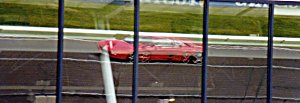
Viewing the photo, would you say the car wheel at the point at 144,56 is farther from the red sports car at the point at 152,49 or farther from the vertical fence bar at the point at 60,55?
the vertical fence bar at the point at 60,55

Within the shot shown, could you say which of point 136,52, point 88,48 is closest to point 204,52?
point 136,52

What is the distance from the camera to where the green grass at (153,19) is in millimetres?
5844

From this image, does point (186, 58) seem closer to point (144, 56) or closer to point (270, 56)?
point (144, 56)

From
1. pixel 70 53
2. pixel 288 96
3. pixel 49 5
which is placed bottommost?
pixel 288 96

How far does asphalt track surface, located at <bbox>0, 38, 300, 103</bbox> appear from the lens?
5.78 metres

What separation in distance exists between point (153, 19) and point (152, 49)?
0.33 meters

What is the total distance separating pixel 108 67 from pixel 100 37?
0.33 metres

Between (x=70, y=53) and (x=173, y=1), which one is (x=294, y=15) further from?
(x=70, y=53)

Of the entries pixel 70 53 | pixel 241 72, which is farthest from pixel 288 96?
pixel 70 53

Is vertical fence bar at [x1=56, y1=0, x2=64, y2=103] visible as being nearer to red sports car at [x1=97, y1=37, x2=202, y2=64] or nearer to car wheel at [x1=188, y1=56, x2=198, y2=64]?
red sports car at [x1=97, y1=37, x2=202, y2=64]

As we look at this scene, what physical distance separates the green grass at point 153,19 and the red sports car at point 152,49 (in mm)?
126

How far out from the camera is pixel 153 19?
20.6 feet

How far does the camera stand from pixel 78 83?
19.5ft

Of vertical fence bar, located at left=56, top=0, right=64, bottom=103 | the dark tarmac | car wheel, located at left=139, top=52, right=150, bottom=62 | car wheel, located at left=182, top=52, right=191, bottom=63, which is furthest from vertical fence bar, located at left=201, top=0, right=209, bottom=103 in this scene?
vertical fence bar, located at left=56, top=0, right=64, bottom=103
